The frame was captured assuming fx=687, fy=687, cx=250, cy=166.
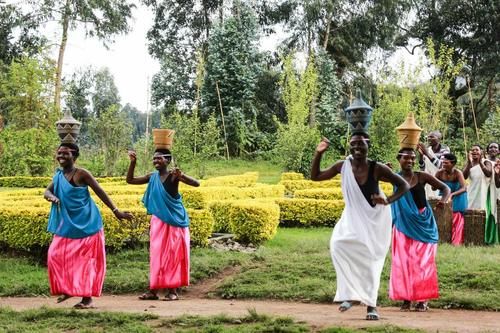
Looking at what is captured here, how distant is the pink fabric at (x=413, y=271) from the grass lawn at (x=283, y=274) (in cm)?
68

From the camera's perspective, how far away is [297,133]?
88.6 feet

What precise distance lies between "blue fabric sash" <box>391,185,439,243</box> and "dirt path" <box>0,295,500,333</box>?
2.73 feet

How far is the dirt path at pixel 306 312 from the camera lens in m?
6.41

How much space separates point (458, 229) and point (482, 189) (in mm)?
1114

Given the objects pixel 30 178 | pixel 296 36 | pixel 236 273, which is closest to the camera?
pixel 236 273

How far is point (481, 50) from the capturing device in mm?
35562

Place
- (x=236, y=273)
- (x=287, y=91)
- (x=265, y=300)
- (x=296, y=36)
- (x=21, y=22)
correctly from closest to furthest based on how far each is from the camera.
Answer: (x=265, y=300) < (x=236, y=273) < (x=287, y=91) < (x=21, y=22) < (x=296, y=36)

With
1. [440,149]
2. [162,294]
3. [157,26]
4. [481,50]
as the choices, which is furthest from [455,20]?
[162,294]

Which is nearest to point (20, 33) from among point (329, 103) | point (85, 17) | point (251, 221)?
point (85, 17)

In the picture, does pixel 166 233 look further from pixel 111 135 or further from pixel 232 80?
pixel 232 80

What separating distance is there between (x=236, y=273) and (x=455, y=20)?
95.8ft

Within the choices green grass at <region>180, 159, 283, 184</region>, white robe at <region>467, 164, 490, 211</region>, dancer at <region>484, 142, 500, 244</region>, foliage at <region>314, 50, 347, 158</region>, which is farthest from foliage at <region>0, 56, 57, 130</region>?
dancer at <region>484, 142, 500, 244</region>

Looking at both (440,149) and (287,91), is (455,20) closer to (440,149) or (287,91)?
(287,91)

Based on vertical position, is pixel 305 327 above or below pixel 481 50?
below
